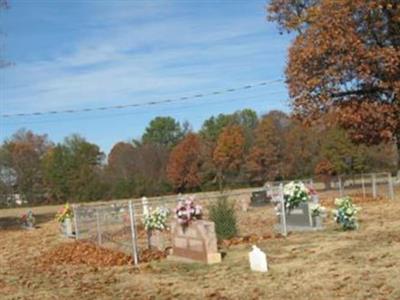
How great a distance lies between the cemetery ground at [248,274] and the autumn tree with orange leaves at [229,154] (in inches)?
2487

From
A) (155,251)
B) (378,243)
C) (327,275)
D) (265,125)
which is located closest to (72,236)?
(155,251)

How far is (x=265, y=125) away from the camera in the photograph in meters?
77.5

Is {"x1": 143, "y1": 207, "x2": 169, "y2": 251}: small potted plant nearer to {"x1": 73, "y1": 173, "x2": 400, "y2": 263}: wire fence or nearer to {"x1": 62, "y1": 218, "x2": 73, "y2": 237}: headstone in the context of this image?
{"x1": 73, "y1": 173, "x2": 400, "y2": 263}: wire fence

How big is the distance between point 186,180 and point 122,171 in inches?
423

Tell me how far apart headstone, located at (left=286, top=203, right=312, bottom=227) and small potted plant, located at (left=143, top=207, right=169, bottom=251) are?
12.9 ft

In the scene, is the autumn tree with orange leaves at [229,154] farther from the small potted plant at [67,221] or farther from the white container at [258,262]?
the white container at [258,262]

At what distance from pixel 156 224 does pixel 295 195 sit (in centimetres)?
441

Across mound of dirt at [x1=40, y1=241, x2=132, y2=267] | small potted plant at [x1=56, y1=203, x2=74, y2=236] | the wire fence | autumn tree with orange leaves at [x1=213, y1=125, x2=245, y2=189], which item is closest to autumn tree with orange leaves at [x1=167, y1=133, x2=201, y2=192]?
autumn tree with orange leaves at [x1=213, y1=125, x2=245, y2=189]

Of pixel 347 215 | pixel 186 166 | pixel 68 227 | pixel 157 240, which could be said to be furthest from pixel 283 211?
pixel 186 166

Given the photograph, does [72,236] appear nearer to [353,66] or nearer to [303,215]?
[303,215]

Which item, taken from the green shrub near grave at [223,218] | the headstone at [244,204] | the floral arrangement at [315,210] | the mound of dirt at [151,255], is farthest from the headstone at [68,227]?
the floral arrangement at [315,210]

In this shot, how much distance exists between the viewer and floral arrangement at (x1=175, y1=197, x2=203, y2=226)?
1463cm

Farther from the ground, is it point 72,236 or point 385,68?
point 385,68

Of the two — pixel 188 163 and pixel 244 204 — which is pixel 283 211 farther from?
pixel 188 163
